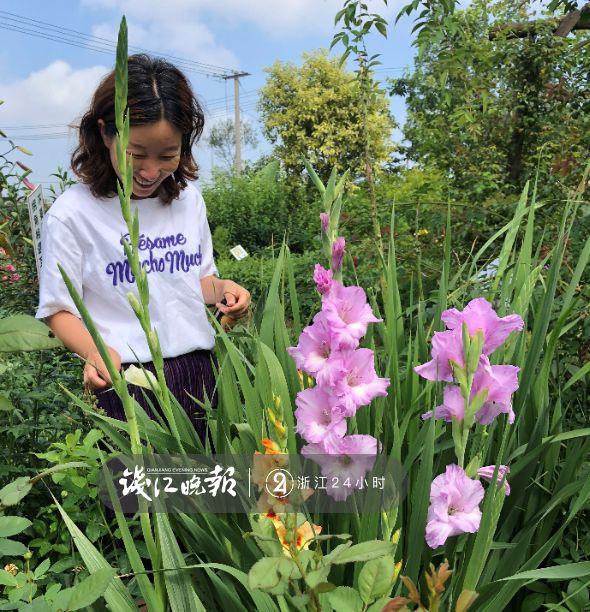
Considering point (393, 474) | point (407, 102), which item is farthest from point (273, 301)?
point (407, 102)

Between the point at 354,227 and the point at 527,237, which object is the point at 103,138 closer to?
the point at 527,237

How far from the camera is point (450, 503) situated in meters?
0.75

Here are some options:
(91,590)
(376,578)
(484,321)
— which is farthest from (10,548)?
(484,321)

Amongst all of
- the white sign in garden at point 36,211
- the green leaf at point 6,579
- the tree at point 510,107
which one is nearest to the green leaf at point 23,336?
the green leaf at point 6,579

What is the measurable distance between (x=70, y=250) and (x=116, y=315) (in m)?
0.20

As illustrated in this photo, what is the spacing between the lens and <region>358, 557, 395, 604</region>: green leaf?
0.57m

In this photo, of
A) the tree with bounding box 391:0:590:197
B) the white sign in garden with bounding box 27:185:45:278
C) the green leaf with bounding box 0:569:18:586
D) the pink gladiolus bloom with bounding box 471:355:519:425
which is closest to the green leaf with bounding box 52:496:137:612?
the green leaf with bounding box 0:569:18:586

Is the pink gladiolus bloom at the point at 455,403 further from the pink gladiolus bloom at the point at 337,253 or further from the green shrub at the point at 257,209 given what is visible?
the green shrub at the point at 257,209

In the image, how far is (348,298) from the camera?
2.54 ft

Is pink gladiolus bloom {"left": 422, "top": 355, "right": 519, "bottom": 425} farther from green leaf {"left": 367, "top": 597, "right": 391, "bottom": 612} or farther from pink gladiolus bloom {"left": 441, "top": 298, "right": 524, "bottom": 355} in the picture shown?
green leaf {"left": 367, "top": 597, "right": 391, "bottom": 612}

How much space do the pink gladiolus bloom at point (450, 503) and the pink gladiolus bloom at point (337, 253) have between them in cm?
28

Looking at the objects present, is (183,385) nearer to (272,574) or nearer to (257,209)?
(272,574)

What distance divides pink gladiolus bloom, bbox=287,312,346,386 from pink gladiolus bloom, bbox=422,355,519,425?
0.41 feet

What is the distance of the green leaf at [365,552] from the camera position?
0.56 m
